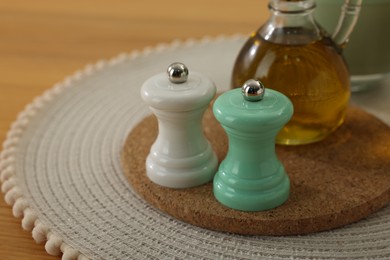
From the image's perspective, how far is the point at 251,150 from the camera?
0.56 meters

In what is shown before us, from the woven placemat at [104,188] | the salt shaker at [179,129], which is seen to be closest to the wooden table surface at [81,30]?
the woven placemat at [104,188]

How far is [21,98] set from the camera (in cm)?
80

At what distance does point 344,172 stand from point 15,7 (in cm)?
64

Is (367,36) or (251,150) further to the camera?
(367,36)

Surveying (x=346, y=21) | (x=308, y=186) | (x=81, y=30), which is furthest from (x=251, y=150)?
(x=81, y=30)

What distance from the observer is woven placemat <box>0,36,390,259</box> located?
538mm

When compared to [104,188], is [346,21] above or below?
above

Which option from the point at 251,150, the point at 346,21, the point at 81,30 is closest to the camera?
the point at 251,150

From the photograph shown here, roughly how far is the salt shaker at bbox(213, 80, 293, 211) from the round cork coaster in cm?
1

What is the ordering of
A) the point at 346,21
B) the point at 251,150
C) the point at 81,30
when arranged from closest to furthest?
the point at 251,150 → the point at 346,21 → the point at 81,30

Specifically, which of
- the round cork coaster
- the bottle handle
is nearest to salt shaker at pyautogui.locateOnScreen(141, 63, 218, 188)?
the round cork coaster

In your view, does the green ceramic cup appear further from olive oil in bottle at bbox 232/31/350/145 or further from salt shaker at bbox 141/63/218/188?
salt shaker at bbox 141/63/218/188

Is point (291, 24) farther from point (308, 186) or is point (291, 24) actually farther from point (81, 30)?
point (81, 30)

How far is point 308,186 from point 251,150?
7cm
